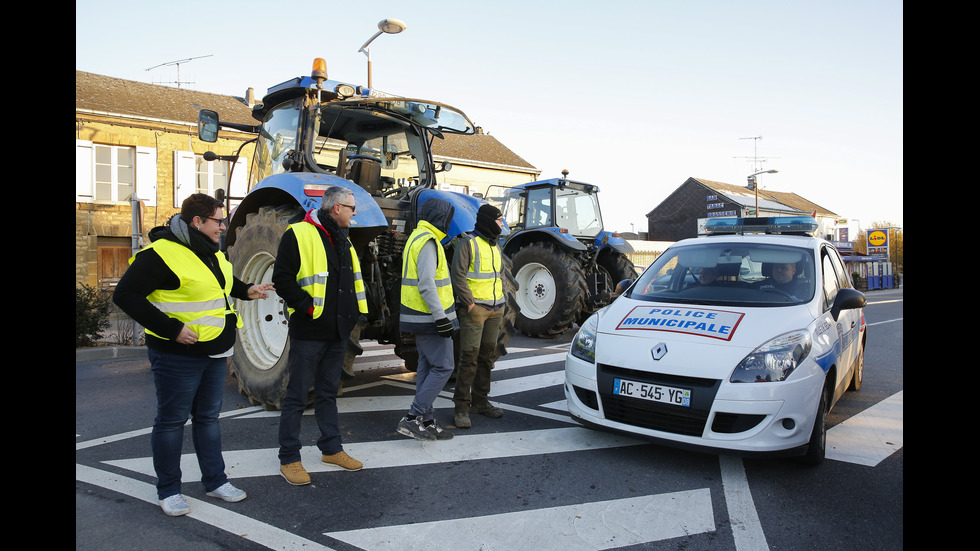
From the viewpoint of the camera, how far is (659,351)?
4.04 m

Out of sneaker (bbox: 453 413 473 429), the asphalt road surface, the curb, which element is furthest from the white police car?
the curb

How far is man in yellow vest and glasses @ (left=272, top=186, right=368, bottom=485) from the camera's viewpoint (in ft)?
12.3

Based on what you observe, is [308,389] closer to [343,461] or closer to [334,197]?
[343,461]

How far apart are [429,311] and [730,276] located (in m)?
2.49

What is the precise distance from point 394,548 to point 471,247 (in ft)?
8.17

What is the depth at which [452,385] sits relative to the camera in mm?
6535

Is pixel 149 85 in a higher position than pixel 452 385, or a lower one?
higher

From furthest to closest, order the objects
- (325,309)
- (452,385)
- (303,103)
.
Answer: (452,385)
(303,103)
(325,309)

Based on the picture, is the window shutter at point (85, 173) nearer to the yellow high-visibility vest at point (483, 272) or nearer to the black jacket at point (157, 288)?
the yellow high-visibility vest at point (483, 272)

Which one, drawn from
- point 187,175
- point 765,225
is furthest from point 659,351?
point 187,175

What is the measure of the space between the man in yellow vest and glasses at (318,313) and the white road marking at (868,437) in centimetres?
345

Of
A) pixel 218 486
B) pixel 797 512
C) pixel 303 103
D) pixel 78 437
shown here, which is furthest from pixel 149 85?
pixel 797 512
